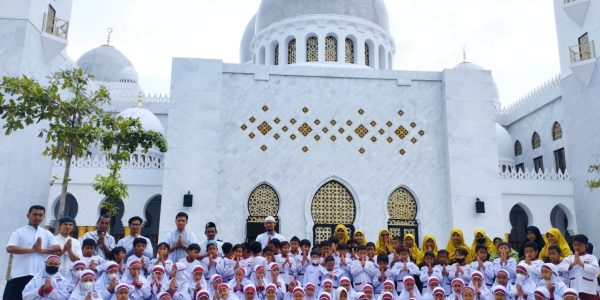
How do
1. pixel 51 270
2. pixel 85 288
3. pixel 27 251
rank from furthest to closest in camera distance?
pixel 27 251, pixel 85 288, pixel 51 270

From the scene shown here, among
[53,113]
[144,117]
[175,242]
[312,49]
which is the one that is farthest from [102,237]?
[144,117]

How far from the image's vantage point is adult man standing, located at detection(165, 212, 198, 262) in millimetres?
6598

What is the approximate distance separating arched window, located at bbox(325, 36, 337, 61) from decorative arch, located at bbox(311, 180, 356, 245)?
5296 mm

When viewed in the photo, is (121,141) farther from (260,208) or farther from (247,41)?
(247,41)

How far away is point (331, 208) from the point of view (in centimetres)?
1222

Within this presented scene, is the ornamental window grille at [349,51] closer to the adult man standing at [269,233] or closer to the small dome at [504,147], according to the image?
the small dome at [504,147]

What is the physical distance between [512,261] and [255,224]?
6826 mm

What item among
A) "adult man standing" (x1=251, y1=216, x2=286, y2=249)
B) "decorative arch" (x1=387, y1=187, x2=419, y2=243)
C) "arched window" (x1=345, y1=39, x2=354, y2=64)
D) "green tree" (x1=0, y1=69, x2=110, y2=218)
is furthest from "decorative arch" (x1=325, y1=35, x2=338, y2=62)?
"adult man standing" (x1=251, y1=216, x2=286, y2=249)

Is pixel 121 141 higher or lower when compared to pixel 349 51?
lower

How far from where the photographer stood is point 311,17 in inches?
623

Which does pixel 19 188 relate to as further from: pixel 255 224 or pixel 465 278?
pixel 465 278

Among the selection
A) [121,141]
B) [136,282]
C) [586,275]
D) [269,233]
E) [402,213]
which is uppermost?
[121,141]

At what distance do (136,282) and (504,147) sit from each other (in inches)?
763

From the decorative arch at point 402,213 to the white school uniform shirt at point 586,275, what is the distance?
6494mm
